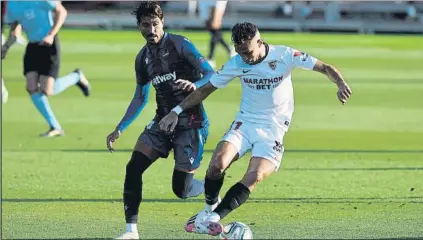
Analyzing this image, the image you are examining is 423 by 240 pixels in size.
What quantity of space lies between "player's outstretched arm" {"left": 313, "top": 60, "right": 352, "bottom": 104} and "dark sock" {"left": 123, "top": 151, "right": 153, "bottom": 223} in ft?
5.39

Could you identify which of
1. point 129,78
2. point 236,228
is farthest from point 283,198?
point 129,78

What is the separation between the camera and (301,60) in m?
8.87

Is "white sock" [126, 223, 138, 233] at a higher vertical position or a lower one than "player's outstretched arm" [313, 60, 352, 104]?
lower

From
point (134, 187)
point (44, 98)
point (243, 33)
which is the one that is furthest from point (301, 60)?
point (44, 98)

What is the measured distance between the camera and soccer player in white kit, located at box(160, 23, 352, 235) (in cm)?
870

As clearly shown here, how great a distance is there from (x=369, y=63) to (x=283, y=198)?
17.7 metres

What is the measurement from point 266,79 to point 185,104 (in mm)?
705

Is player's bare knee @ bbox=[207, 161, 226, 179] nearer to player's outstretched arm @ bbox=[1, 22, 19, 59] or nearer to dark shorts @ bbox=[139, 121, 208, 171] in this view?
dark shorts @ bbox=[139, 121, 208, 171]

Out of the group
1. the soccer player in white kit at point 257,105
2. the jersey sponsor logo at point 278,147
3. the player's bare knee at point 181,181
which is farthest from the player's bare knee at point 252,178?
the player's bare knee at point 181,181

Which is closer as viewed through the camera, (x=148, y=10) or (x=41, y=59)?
(x=148, y=10)

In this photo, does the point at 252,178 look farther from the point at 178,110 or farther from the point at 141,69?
the point at 141,69

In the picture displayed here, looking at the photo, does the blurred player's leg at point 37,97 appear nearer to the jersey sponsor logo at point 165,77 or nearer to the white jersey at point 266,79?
the jersey sponsor logo at point 165,77

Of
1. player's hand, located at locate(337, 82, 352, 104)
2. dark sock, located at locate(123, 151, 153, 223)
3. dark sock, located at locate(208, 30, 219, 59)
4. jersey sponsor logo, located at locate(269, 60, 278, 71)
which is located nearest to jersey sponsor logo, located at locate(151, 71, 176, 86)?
dark sock, located at locate(123, 151, 153, 223)

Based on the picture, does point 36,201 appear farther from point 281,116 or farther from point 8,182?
point 281,116
